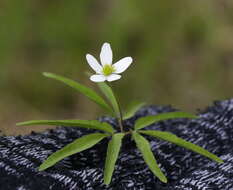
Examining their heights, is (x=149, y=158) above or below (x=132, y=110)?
below

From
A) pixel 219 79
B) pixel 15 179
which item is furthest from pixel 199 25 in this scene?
pixel 15 179

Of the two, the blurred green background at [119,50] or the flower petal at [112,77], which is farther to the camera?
the blurred green background at [119,50]

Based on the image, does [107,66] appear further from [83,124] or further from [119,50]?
[119,50]

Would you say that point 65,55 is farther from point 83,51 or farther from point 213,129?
point 213,129

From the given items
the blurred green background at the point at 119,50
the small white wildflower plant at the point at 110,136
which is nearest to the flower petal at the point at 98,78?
the small white wildflower plant at the point at 110,136

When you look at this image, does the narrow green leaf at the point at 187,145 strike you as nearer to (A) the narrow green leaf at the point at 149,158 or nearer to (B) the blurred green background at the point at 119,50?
(A) the narrow green leaf at the point at 149,158

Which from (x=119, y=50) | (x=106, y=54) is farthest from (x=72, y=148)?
(x=119, y=50)
